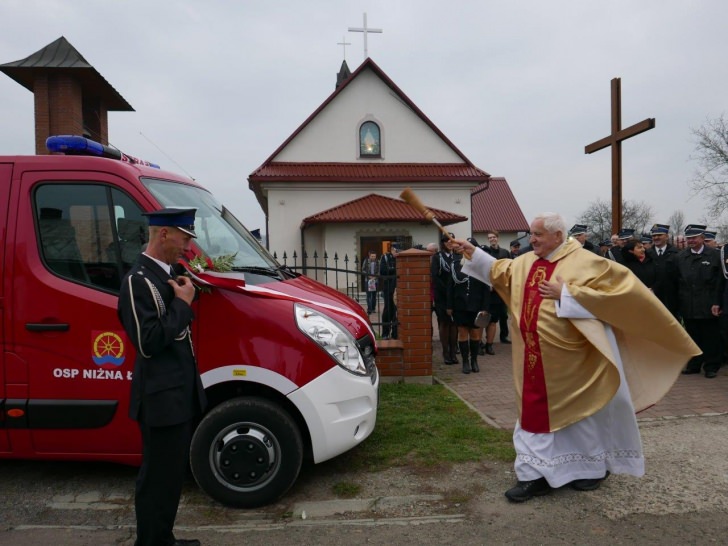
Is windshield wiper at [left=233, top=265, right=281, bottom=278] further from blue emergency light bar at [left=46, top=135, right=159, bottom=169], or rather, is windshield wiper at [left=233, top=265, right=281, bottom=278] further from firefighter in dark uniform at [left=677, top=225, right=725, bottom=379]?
firefighter in dark uniform at [left=677, top=225, right=725, bottom=379]

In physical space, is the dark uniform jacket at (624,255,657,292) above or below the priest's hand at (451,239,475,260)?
below

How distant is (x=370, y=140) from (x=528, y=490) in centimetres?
2305

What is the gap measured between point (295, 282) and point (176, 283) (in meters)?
1.64

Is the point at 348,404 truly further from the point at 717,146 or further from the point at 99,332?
the point at 717,146

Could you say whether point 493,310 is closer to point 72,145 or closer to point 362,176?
point 72,145

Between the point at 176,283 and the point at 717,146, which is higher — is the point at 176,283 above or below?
below

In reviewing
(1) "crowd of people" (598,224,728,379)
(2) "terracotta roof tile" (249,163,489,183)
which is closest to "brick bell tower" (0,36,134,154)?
(2) "terracotta roof tile" (249,163,489,183)

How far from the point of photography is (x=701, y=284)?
7.96 meters

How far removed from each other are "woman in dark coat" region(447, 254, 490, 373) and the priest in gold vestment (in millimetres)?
3982

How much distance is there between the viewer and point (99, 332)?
3.78m

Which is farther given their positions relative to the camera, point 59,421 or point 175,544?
point 59,421

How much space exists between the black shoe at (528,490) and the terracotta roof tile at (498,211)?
36168 mm

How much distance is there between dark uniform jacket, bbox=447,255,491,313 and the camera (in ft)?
26.9

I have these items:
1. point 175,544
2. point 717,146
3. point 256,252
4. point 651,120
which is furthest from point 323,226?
point 717,146
